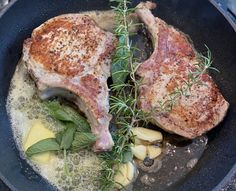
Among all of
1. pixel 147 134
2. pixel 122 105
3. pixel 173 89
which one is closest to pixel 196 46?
pixel 173 89

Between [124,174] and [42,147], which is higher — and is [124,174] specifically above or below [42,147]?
below

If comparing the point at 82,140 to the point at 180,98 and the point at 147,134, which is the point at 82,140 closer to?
the point at 147,134

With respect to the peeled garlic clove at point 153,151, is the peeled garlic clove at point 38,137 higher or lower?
higher

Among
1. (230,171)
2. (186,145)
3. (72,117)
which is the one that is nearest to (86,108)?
(72,117)

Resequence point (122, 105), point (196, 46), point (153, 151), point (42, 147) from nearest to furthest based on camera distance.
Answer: point (122, 105), point (42, 147), point (153, 151), point (196, 46)

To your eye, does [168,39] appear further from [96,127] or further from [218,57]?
[96,127]

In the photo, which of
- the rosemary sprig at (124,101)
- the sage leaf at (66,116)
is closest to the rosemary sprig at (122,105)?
the rosemary sprig at (124,101)

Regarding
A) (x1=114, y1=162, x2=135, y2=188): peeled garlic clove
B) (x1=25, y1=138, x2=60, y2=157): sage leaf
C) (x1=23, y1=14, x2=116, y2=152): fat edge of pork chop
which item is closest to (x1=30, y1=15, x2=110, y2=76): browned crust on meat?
(x1=23, y1=14, x2=116, y2=152): fat edge of pork chop

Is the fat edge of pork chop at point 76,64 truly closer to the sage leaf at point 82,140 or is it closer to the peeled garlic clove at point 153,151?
the sage leaf at point 82,140
